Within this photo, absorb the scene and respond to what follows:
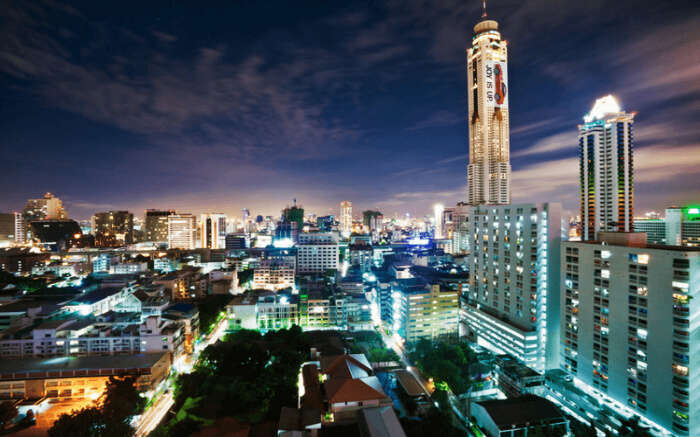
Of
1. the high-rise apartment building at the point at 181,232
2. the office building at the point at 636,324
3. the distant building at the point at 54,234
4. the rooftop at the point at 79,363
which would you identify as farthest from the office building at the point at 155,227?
the office building at the point at 636,324

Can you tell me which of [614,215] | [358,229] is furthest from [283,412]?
[358,229]

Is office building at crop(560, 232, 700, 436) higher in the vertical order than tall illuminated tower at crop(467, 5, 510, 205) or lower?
lower

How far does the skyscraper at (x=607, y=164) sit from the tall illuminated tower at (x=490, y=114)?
54.0 ft

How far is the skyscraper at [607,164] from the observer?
99.7 feet

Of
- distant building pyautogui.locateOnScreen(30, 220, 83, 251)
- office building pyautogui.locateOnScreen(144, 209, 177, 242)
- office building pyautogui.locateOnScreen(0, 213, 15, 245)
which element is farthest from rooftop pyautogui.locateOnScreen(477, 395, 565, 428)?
office building pyautogui.locateOnScreen(0, 213, 15, 245)

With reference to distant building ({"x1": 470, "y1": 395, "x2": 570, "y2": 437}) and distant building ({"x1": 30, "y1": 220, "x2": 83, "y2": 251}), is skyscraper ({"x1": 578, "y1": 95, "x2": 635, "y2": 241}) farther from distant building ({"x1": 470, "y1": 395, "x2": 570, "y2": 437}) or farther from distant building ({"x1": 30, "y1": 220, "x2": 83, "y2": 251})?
distant building ({"x1": 30, "y1": 220, "x2": 83, "y2": 251})

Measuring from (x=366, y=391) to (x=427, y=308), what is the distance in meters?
11.5

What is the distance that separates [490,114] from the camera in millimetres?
48906

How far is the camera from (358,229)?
9381 centimetres

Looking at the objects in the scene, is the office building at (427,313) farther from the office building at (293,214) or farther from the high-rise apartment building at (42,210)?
the high-rise apartment building at (42,210)

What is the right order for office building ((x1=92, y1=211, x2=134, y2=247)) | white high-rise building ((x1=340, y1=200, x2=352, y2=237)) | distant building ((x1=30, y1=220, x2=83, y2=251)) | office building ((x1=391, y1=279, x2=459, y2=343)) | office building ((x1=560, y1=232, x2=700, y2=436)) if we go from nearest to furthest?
1. office building ((x1=560, y1=232, x2=700, y2=436))
2. office building ((x1=391, y1=279, x2=459, y2=343))
3. distant building ((x1=30, y1=220, x2=83, y2=251))
4. office building ((x1=92, y1=211, x2=134, y2=247))
5. white high-rise building ((x1=340, y1=200, x2=352, y2=237))

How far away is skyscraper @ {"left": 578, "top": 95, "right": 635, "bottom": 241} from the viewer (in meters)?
30.4

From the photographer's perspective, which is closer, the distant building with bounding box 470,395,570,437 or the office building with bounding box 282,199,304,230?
the distant building with bounding box 470,395,570,437

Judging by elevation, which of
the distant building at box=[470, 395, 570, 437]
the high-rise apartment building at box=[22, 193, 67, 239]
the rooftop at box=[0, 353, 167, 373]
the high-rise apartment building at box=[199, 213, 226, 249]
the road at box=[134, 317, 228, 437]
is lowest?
the road at box=[134, 317, 228, 437]
